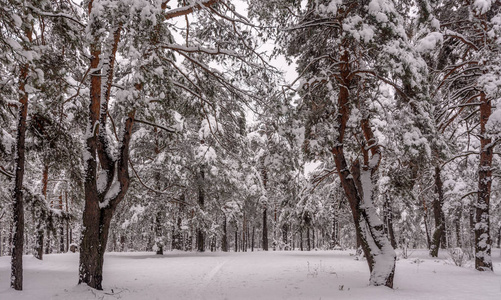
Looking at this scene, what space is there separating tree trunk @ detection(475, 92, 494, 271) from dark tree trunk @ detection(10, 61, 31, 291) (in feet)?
43.3

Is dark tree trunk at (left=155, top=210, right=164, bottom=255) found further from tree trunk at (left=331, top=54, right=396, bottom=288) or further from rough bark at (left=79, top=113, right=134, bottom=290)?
tree trunk at (left=331, top=54, right=396, bottom=288)

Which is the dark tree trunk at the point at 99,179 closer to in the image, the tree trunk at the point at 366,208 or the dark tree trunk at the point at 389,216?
the tree trunk at the point at 366,208

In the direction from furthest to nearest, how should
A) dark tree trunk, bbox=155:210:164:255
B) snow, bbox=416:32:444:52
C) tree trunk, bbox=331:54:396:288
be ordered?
dark tree trunk, bbox=155:210:164:255, snow, bbox=416:32:444:52, tree trunk, bbox=331:54:396:288

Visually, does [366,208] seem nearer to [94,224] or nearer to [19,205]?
[94,224]

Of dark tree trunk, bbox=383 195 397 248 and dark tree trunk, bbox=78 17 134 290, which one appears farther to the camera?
dark tree trunk, bbox=383 195 397 248

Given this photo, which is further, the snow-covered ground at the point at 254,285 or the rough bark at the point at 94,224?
the rough bark at the point at 94,224

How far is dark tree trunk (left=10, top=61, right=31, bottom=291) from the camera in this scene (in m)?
7.18

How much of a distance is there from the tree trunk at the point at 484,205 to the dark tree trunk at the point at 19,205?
1321cm

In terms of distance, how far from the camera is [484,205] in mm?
10148

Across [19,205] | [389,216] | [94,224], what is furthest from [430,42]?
[389,216]

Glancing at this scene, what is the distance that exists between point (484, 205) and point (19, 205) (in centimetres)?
1372

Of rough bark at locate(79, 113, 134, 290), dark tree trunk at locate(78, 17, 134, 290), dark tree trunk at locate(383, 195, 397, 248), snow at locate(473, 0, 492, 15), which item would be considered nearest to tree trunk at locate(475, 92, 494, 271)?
snow at locate(473, 0, 492, 15)

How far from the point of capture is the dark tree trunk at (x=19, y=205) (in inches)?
283

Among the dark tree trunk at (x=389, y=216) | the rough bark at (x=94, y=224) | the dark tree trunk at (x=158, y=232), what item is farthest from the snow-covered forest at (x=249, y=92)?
the dark tree trunk at (x=158, y=232)
